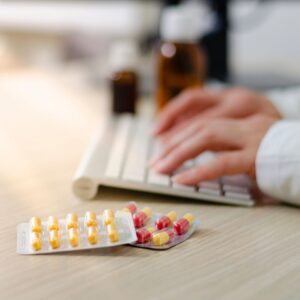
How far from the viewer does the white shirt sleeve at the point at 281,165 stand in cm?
51

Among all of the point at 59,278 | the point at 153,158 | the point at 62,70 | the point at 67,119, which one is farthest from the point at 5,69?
the point at 59,278

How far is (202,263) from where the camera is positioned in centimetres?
40

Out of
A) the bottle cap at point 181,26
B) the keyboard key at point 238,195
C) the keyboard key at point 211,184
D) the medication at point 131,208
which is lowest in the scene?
the keyboard key at point 238,195

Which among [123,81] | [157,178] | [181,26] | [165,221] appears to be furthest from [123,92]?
[165,221]

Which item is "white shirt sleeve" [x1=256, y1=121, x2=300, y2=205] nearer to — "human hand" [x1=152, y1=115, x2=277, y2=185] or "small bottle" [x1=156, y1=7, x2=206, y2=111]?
"human hand" [x1=152, y1=115, x2=277, y2=185]

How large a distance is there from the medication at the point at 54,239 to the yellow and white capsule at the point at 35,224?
0.04 feet

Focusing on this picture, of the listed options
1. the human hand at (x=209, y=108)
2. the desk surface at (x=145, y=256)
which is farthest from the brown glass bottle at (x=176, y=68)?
the desk surface at (x=145, y=256)

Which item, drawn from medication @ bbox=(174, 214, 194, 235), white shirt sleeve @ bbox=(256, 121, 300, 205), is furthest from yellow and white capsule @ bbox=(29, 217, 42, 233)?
white shirt sleeve @ bbox=(256, 121, 300, 205)

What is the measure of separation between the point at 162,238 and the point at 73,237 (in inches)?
2.6

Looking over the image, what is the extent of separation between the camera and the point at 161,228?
448 millimetres

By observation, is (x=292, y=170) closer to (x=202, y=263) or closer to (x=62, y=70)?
(x=202, y=263)

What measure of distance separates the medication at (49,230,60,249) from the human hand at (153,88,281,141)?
31cm

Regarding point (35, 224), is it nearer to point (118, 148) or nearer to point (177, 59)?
point (118, 148)

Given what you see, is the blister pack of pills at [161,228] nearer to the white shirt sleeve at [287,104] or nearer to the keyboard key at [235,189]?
the keyboard key at [235,189]
